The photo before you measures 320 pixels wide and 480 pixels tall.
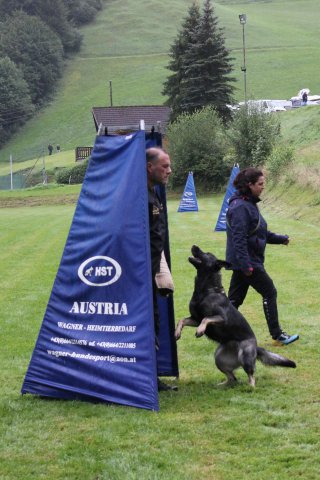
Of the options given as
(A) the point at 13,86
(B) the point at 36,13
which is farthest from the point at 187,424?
(B) the point at 36,13

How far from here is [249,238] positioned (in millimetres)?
8148

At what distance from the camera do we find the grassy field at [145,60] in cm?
9912

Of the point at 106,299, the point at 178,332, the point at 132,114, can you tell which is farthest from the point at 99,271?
the point at 132,114

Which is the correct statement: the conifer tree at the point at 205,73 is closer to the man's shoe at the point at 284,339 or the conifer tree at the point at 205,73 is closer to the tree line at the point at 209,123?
the tree line at the point at 209,123

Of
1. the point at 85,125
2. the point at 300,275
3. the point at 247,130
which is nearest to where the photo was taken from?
the point at 300,275

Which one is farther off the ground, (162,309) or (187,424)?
(162,309)

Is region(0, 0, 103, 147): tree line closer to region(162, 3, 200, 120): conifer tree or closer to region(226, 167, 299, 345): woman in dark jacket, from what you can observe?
region(162, 3, 200, 120): conifer tree

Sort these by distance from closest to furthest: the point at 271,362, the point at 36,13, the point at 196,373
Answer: the point at 271,362, the point at 196,373, the point at 36,13

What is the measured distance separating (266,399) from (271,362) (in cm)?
60

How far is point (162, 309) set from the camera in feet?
22.8

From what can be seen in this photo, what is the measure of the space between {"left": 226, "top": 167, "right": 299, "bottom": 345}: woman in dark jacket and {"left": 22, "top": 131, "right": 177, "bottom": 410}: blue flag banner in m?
2.03

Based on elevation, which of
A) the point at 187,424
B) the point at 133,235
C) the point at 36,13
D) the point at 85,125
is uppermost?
the point at 36,13

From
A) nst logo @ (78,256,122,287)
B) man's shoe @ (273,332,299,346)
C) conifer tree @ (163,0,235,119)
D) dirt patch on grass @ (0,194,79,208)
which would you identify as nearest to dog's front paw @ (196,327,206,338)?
nst logo @ (78,256,122,287)

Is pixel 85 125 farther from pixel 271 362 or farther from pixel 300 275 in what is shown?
pixel 271 362
